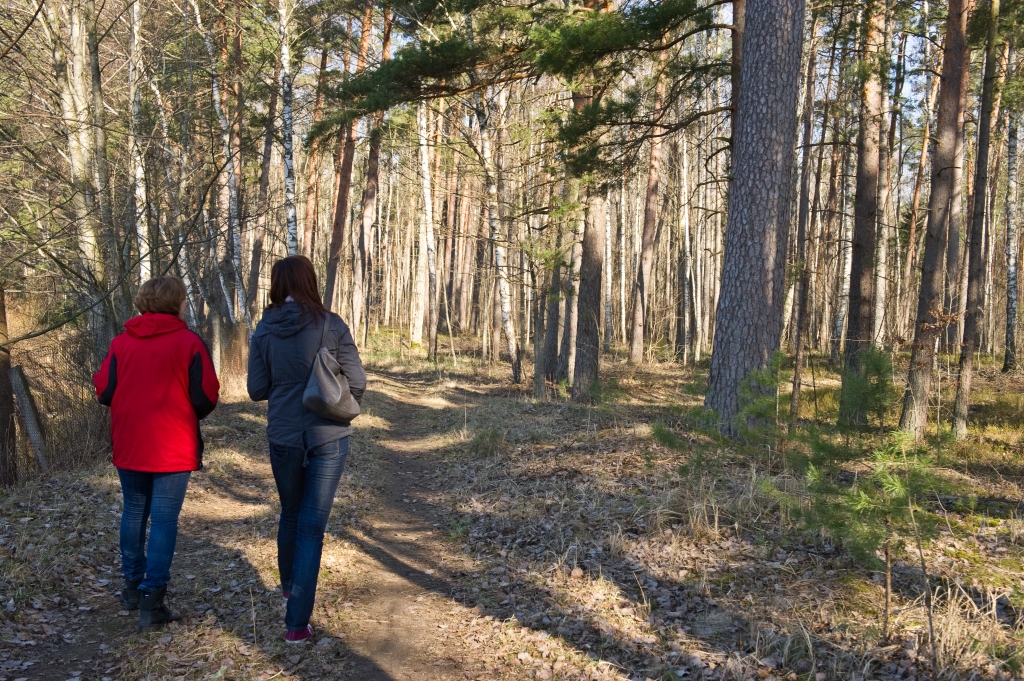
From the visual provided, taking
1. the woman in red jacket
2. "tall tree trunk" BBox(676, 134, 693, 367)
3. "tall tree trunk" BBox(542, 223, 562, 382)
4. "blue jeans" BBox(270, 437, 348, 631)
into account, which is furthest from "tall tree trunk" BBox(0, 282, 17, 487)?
"tall tree trunk" BBox(676, 134, 693, 367)

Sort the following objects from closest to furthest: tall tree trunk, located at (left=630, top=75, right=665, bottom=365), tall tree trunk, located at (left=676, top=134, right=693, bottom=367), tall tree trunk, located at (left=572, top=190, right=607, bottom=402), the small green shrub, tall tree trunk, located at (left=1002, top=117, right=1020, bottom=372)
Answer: the small green shrub, tall tree trunk, located at (left=572, top=190, right=607, bottom=402), tall tree trunk, located at (left=1002, top=117, right=1020, bottom=372), tall tree trunk, located at (left=630, top=75, right=665, bottom=365), tall tree trunk, located at (left=676, top=134, right=693, bottom=367)

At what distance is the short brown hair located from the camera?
4109mm

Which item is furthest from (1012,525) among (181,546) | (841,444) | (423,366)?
(423,366)

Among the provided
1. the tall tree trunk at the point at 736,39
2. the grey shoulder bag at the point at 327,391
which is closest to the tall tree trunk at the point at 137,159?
the grey shoulder bag at the point at 327,391

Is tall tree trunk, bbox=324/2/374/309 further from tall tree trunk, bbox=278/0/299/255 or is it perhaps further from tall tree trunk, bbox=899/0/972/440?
tall tree trunk, bbox=899/0/972/440

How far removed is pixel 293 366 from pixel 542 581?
99.8 inches

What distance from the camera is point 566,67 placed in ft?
30.1

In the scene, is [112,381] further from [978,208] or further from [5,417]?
[978,208]

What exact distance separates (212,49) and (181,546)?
13.5m

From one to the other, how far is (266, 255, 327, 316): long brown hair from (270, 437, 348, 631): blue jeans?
823mm

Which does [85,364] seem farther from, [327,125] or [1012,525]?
[1012,525]

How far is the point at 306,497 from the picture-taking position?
406 centimetres

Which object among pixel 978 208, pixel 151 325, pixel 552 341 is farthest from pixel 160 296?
pixel 552 341

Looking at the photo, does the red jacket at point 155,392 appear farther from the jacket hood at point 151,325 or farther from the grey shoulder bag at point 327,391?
the grey shoulder bag at point 327,391
